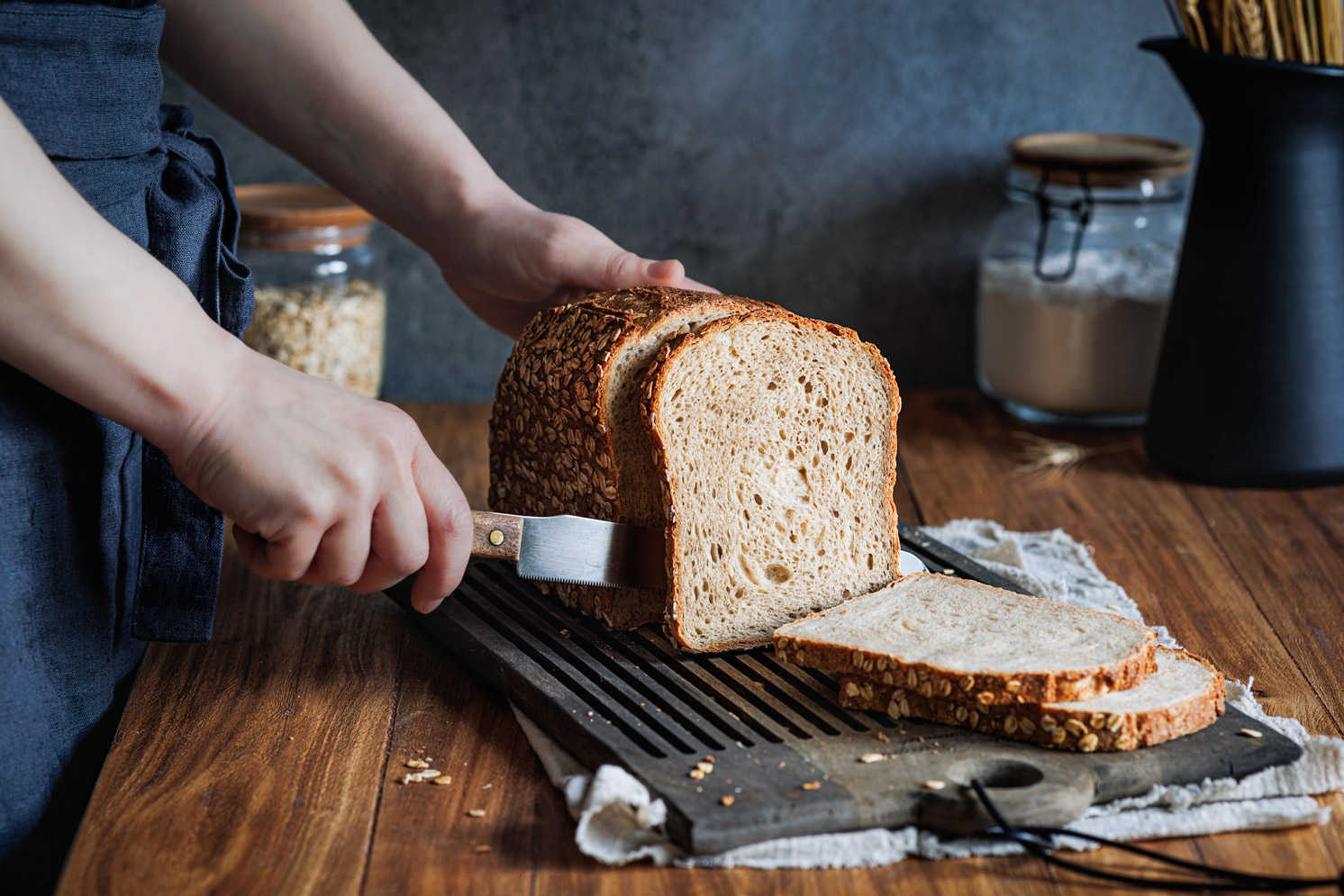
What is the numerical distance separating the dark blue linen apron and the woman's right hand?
0.16m

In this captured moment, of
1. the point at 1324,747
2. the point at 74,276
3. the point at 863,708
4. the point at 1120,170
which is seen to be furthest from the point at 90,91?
the point at 1120,170

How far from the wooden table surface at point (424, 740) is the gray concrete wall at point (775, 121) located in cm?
86

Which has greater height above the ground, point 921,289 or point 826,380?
point 826,380

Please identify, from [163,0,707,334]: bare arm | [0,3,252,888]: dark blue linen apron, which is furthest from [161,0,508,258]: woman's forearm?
[0,3,252,888]: dark blue linen apron

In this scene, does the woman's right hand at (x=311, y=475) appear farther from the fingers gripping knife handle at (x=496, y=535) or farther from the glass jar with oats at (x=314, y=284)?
the glass jar with oats at (x=314, y=284)

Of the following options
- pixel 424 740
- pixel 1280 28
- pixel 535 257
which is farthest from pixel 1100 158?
pixel 424 740

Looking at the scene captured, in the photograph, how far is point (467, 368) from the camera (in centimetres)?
281

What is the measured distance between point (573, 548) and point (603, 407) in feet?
0.54

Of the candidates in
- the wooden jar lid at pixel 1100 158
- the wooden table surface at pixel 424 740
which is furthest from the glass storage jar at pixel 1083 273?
the wooden table surface at pixel 424 740

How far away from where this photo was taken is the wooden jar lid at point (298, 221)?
230 cm

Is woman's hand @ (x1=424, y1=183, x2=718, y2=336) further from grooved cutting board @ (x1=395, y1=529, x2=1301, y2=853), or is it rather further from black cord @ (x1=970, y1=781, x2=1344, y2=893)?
black cord @ (x1=970, y1=781, x2=1344, y2=893)

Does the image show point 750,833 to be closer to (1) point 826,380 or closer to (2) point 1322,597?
(1) point 826,380

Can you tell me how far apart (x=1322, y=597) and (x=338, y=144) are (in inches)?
57.8

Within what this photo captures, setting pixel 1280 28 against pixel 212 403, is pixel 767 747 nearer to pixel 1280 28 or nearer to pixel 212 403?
pixel 212 403
